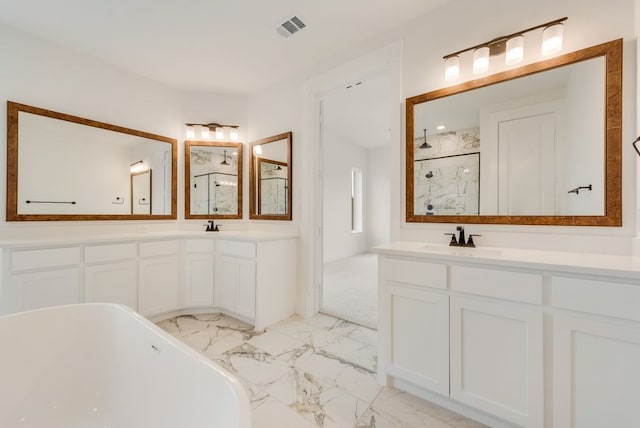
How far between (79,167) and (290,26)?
7.97ft

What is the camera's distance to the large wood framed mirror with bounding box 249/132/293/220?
307cm

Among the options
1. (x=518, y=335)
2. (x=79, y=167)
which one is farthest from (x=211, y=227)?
(x=518, y=335)

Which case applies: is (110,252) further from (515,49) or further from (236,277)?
(515,49)

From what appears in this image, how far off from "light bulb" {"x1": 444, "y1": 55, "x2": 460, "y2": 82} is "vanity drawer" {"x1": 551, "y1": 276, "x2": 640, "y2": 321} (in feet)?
4.91

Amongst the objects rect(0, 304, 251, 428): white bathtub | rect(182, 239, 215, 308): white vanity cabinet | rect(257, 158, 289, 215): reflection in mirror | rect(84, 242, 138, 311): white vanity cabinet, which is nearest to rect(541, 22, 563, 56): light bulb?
rect(257, 158, 289, 215): reflection in mirror

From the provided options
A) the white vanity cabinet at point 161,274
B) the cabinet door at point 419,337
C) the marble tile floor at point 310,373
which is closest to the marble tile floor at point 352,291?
the marble tile floor at point 310,373

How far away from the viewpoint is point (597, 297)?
3.69ft

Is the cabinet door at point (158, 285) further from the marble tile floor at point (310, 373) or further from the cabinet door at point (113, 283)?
the marble tile floor at point (310, 373)

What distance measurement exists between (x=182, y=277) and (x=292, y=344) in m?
1.50

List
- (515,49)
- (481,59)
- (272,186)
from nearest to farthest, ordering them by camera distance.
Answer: (515,49), (481,59), (272,186)

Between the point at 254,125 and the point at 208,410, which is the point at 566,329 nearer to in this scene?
the point at 208,410

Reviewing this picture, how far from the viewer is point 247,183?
344 cm

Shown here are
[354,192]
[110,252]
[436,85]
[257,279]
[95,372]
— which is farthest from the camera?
[354,192]

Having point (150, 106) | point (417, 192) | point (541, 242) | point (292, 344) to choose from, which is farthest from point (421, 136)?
point (150, 106)
